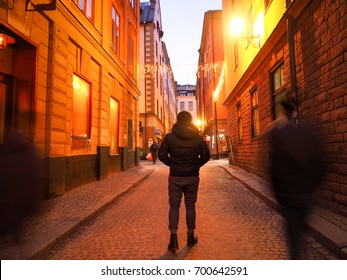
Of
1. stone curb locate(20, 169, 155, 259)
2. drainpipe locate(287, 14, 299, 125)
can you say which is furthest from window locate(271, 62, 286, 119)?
stone curb locate(20, 169, 155, 259)

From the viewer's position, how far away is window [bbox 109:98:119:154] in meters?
12.6

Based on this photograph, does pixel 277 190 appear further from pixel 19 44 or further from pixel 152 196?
pixel 19 44

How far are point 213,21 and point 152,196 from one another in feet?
87.3

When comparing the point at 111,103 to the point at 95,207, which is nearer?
the point at 95,207

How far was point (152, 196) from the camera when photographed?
774cm

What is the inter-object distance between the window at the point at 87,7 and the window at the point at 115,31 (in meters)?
2.52

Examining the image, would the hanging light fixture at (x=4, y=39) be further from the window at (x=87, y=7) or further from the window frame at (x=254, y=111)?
the window frame at (x=254, y=111)

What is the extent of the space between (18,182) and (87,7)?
903 cm

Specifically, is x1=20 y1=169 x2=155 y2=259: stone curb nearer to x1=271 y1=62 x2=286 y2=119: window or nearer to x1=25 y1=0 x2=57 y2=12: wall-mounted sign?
x1=25 y1=0 x2=57 y2=12: wall-mounted sign

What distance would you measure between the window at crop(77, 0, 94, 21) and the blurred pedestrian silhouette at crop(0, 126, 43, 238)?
309 inches

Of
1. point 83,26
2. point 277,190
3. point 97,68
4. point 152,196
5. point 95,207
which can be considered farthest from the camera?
point 97,68

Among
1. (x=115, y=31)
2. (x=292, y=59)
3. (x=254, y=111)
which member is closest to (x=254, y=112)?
(x=254, y=111)

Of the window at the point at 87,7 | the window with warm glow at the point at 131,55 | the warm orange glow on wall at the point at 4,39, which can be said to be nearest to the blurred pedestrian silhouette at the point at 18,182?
the warm orange glow on wall at the point at 4,39
